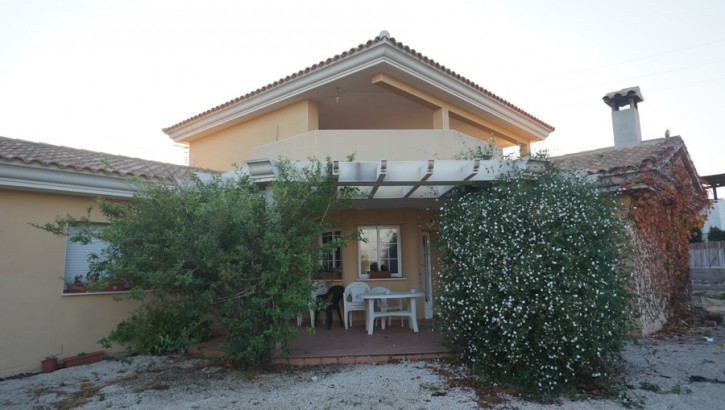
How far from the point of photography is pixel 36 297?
7750 mm

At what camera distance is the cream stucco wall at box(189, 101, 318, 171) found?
11.4m

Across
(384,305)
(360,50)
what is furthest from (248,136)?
(384,305)

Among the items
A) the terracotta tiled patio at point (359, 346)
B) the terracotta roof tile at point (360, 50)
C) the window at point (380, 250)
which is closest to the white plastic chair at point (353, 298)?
the terracotta tiled patio at point (359, 346)

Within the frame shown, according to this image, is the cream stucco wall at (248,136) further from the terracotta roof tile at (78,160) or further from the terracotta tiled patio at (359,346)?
the terracotta tiled patio at (359,346)

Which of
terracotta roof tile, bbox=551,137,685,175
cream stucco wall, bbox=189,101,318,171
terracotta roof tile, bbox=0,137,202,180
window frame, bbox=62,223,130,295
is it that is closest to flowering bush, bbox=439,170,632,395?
terracotta roof tile, bbox=551,137,685,175

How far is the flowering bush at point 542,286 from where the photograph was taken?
5.75m

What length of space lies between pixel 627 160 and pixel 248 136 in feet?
30.3

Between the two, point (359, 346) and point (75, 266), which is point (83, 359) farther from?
point (359, 346)

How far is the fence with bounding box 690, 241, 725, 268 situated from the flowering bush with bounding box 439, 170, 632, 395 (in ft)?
62.6

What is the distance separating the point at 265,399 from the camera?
574 centimetres

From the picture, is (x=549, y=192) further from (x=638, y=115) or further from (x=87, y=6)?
(x=87, y=6)

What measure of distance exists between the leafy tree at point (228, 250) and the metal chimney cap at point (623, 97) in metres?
10.1

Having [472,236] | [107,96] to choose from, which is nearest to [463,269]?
[472,236]

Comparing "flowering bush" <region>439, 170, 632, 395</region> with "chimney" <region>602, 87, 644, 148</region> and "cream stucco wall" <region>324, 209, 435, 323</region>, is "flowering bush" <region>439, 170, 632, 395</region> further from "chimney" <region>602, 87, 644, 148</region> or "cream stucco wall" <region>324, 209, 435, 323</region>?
"chimney" <region>602, 87, 644, 148</region>
